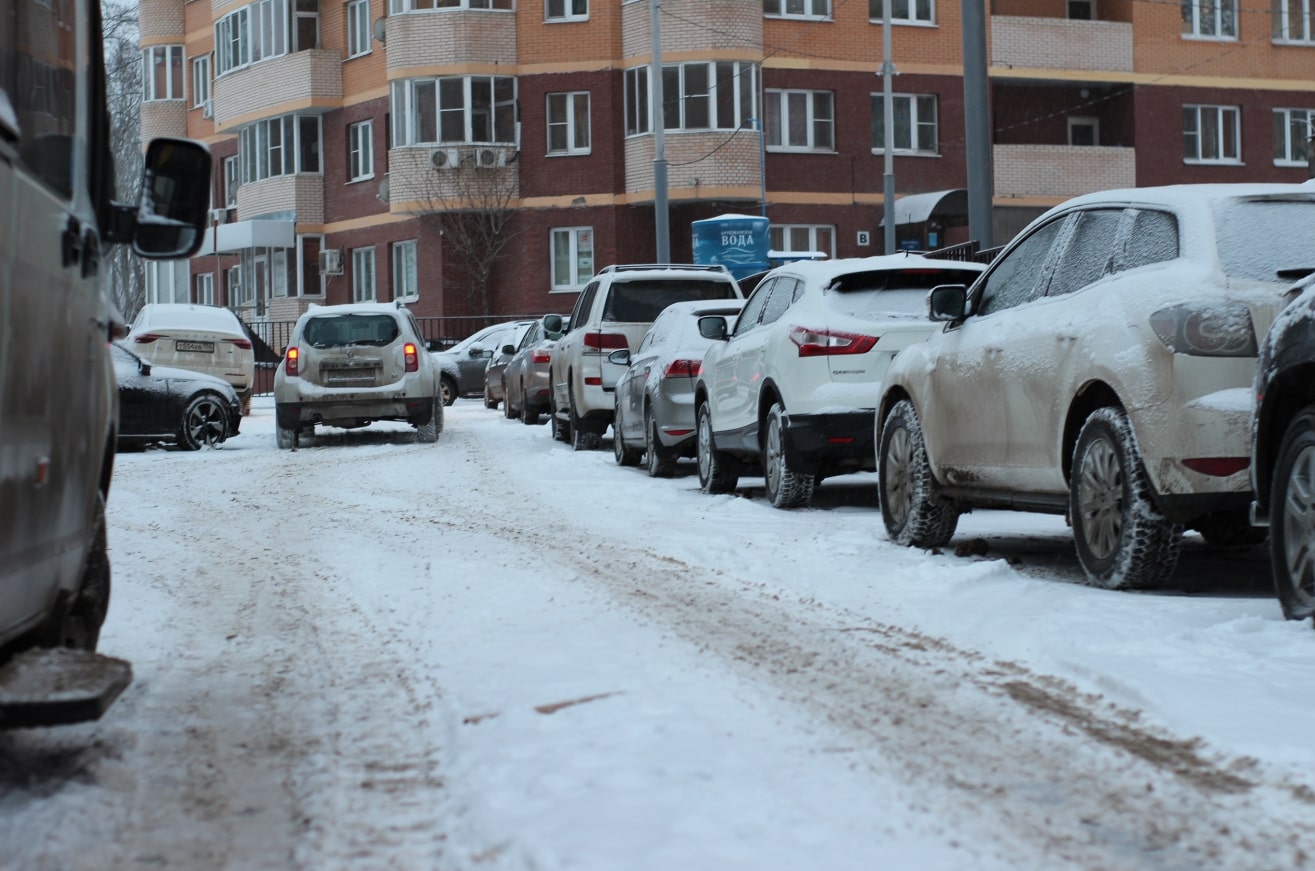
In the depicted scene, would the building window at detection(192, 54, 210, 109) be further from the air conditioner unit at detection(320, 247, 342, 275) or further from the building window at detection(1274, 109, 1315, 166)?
the building window at detection(1274, 109, 1315, 166)

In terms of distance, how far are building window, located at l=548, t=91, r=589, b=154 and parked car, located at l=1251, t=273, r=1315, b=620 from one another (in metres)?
39.1

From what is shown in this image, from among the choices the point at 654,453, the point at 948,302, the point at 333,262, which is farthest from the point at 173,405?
the point at 333,262

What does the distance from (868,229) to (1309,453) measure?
39.2m

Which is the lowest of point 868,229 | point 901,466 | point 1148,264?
point 901,466

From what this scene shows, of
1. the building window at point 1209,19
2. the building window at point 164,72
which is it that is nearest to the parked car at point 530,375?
the building window at point 1209,19

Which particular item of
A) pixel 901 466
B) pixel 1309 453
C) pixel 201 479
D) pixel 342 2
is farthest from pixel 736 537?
pixel 342 2

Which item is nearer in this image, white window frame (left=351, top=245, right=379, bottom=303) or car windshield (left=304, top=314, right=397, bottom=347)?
car windshield (left=304, top=314, right=397, bottom=347)

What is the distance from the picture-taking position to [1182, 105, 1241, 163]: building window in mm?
48281

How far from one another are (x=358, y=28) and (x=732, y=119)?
11.3 m

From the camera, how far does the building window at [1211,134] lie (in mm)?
48281

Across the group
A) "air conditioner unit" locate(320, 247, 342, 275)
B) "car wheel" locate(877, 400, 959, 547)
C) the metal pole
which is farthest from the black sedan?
"air conditioner unit" locate(320, 247, 342, 275)

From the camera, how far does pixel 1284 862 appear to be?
393 cm

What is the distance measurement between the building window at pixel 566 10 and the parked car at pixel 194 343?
66.3ft

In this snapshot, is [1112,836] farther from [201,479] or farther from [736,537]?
[201,479]
